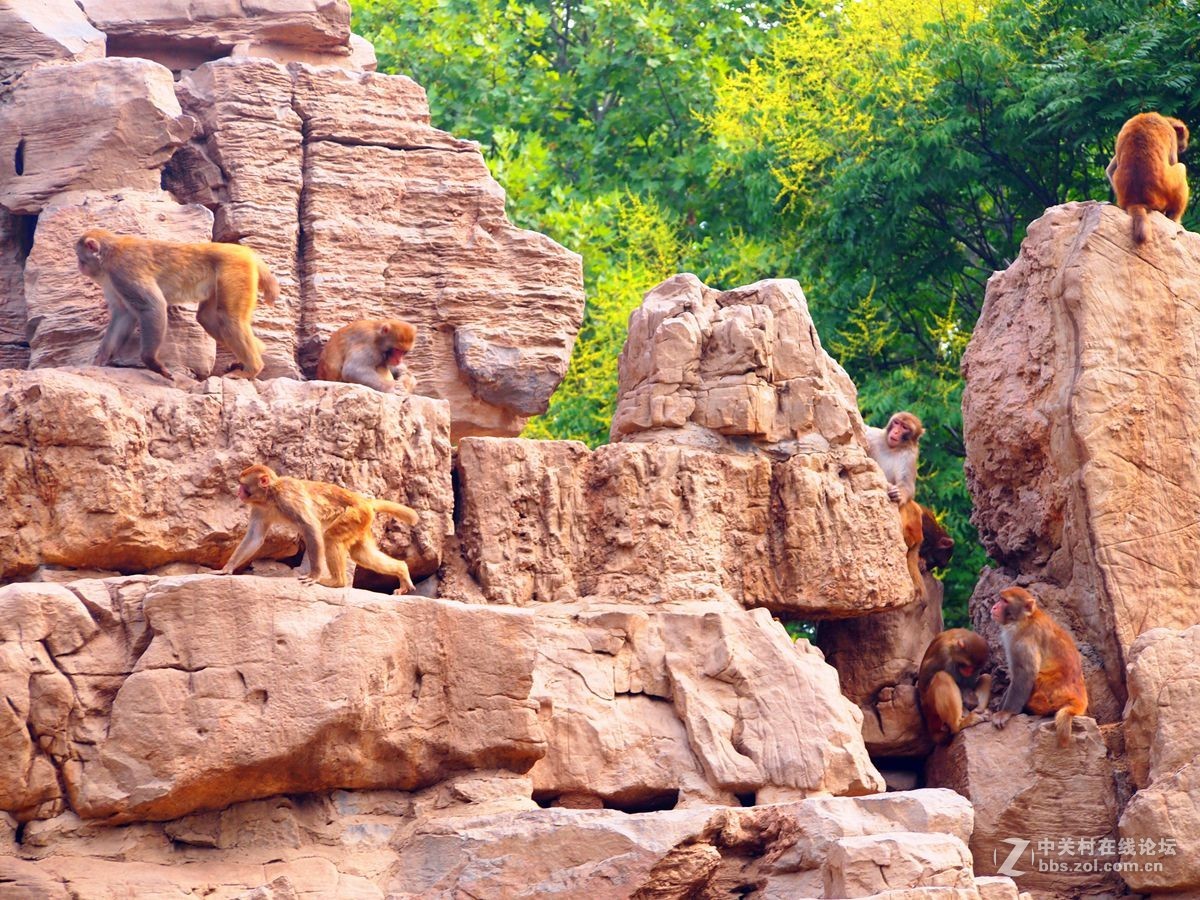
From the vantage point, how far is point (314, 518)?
10.7m

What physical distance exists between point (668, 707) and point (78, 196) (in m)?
4.77

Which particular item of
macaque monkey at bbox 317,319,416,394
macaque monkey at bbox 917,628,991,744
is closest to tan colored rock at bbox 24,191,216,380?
macaque monkey at bbox 317,319,416,394

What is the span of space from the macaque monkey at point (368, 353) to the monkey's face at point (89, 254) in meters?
1.56

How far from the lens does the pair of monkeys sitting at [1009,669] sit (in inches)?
524

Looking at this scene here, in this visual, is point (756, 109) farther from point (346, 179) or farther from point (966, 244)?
point (346, 179)

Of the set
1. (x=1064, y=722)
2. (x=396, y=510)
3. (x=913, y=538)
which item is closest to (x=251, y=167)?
(x=396, y=510)

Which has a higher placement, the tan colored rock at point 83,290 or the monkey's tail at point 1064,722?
the tan colored rock at point 83,290

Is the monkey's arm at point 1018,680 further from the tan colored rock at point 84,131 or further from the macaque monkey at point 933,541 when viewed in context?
the tan colored rock at point 84,131

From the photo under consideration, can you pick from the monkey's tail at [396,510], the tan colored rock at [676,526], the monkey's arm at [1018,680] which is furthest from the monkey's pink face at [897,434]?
the monkey's tail at [396,510]

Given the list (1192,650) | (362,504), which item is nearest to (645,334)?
Answer: (362,504)

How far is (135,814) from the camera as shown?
995 centimetres

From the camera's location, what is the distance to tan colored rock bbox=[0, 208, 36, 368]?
12578 mm

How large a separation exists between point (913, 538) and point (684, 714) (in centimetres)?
304

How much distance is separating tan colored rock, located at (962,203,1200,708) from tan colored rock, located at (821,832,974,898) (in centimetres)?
389
